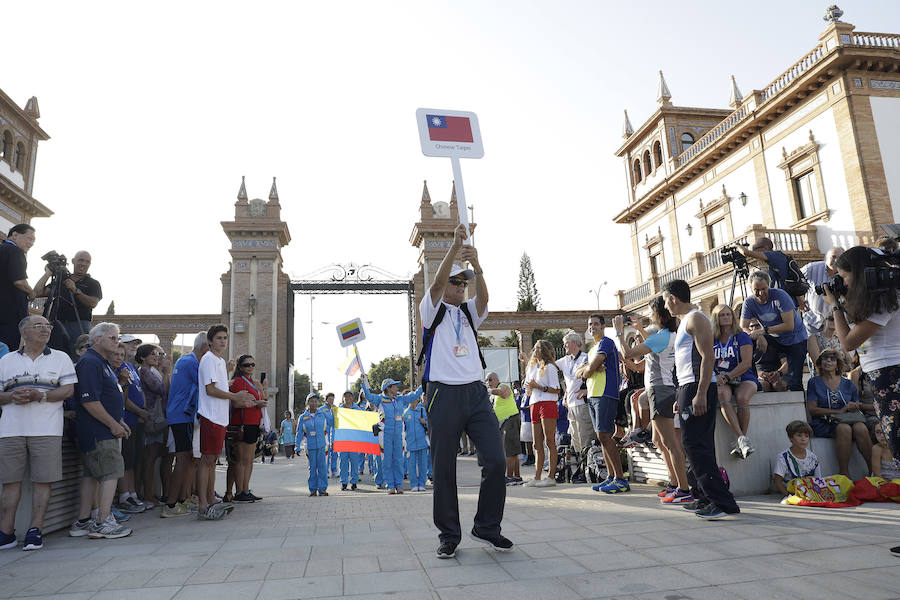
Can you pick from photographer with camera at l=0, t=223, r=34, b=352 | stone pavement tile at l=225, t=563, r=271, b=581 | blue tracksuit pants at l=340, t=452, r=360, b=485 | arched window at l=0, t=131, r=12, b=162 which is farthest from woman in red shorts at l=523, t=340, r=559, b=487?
arched window at l=0, t=131, r=12, b=162

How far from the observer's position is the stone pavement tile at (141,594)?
301 centimetres

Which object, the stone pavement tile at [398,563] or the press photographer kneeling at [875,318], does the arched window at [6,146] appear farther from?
the press photographer kneeling at [875,318]

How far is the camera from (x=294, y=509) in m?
6.71

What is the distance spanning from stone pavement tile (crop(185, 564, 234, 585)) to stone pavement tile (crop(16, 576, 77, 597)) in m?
0.73

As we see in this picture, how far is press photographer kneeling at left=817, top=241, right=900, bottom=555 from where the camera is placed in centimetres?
334

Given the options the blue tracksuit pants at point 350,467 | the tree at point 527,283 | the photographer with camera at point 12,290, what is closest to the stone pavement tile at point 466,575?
the photographer with camera at point 12,290

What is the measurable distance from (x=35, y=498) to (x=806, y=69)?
25.2 m

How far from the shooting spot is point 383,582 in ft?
10.1

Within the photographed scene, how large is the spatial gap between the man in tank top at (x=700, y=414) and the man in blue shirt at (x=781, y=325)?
7.85ft

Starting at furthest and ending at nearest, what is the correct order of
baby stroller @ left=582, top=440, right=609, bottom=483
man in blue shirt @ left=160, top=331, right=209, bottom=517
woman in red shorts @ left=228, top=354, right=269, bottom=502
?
baby stroller @ left=582, top=440, right=609, bottom=483 < woman in red shorts @ left=228, top=354, right=269, bottom=502 < man in blue shirt @ left=160, top=331, right=209, bottom=517

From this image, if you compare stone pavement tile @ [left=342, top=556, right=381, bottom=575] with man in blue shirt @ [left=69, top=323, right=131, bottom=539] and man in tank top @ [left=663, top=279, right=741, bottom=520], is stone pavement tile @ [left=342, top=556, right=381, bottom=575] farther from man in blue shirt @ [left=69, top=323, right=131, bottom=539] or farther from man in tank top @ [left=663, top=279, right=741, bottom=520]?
man in blue shirt @ [left=69, top=323, right=131, bottom=539]

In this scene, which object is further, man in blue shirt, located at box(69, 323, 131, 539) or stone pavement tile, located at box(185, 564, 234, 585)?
man in blue shirt, located at box(69, 323, 131, 539)

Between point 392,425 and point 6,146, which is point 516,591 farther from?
point 6,146

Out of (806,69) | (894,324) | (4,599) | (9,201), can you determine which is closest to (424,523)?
(4,599)
